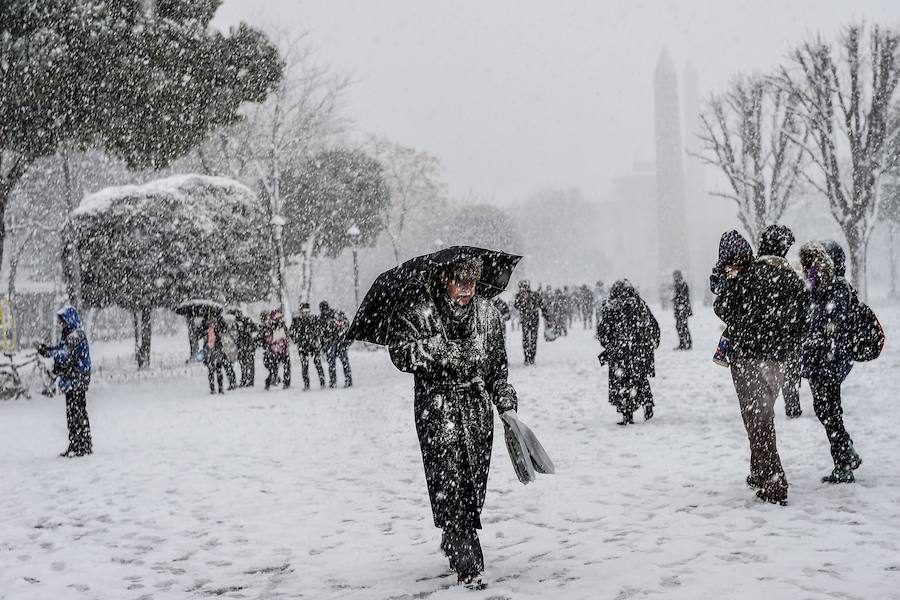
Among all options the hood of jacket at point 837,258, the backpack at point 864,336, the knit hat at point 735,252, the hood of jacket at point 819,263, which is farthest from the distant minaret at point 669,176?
the knit hat at point 735,252

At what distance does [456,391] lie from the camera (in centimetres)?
424

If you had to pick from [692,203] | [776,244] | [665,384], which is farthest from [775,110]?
[692,203]

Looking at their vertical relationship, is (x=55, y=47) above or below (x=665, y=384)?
above

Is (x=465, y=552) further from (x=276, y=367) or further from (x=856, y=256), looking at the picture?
(x=856, y=256)

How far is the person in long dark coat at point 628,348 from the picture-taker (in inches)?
370

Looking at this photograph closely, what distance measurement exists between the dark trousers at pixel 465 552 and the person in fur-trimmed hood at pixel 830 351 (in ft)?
9.06

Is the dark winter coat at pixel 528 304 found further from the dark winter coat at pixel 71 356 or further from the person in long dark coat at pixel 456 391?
the person in long dark coat at pixel 456 391

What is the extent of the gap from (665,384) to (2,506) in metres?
8.90

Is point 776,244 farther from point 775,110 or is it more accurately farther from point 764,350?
point 775,110

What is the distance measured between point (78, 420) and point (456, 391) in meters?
6.67

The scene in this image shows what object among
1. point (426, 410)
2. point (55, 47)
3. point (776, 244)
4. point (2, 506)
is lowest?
point (2, 506)

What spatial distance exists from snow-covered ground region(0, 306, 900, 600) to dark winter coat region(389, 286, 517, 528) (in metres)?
0.49

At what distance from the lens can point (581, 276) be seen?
281 ft

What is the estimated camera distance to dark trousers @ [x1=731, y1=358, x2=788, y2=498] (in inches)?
212
